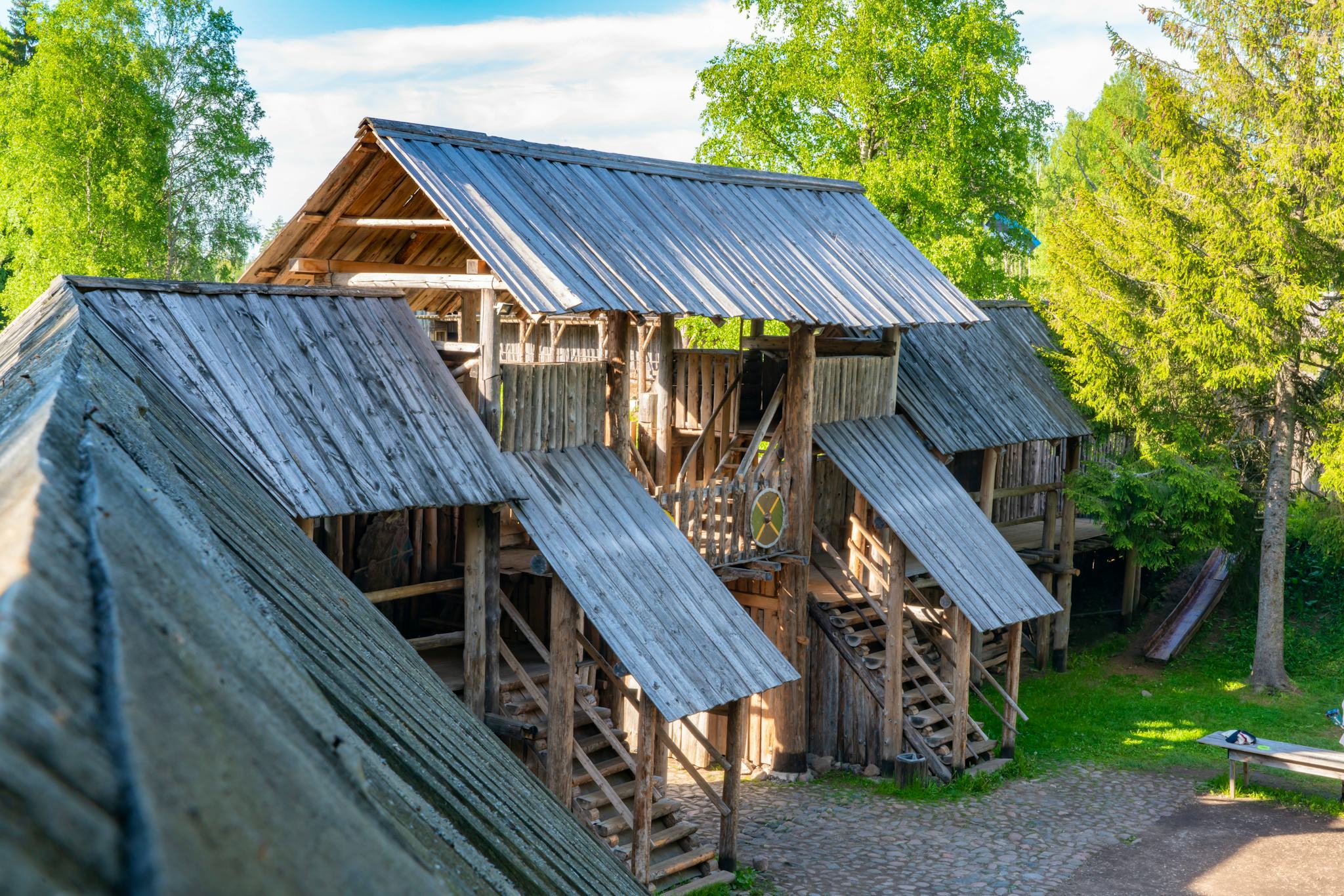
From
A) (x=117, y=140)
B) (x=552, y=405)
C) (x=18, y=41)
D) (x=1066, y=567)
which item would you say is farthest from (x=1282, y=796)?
(x=18, y=41)

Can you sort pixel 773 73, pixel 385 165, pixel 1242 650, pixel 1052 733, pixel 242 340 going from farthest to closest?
pixel 773 73 < pixel 1242 650 < pixel 1052 733 < pixel 385 165 < pixel 242 340

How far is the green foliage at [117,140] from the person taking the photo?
1090 inches

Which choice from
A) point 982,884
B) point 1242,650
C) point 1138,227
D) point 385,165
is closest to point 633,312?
point 385,165

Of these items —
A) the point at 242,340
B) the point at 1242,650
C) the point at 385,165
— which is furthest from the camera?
the point at 1242,650

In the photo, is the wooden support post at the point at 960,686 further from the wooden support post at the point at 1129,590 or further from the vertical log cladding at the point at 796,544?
the wooden support post at the point at 1129,590

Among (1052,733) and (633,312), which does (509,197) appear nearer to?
(633,312)

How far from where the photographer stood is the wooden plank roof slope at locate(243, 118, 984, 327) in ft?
36.7

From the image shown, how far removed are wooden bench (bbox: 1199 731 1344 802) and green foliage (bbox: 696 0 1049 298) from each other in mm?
14846

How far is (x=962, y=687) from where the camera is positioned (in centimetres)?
1549

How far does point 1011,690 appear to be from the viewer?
16516mm

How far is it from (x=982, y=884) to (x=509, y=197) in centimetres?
845

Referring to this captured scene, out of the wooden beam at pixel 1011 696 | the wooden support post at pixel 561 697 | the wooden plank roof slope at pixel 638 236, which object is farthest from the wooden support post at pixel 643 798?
the wooden beam at pixel 1011 696

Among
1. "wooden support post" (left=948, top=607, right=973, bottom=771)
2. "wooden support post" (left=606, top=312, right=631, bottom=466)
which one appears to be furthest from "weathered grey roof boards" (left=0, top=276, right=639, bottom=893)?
"wooden support post" (left=948, top=607, right=973, bottom=771)

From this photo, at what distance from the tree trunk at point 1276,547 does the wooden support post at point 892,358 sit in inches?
284
